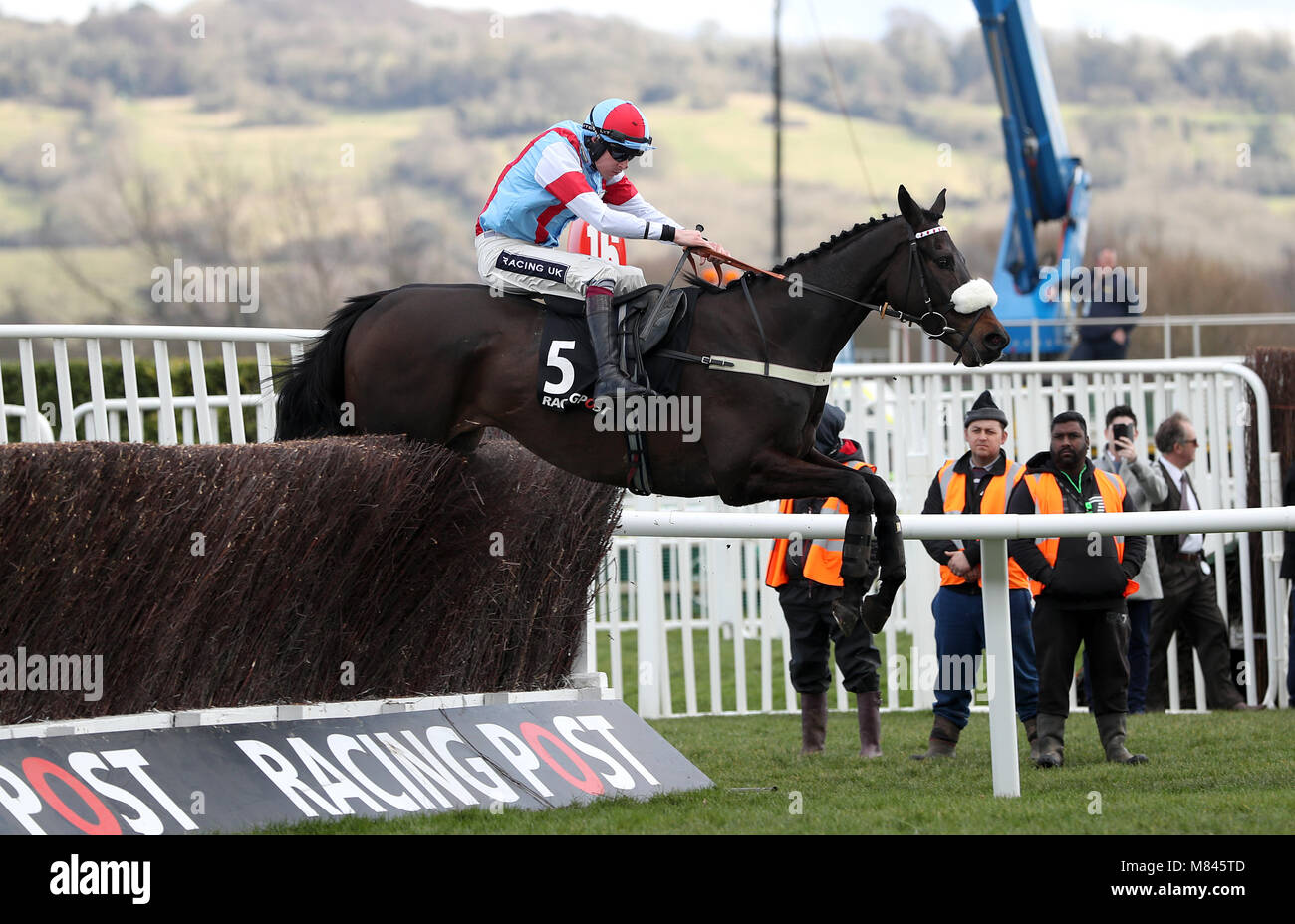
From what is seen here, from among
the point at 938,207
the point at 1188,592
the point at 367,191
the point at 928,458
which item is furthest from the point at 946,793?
the point at 367,191

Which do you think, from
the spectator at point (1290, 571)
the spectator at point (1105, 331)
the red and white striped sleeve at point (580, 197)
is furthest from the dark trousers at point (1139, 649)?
the spectator at point (1105, 331)

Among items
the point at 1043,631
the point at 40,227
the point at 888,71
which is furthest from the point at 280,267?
the point at 888,71

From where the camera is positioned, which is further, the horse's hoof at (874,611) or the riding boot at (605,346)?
the horse's hoof at (874,611)

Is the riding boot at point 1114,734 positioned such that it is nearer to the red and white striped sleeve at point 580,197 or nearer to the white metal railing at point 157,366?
the red and white striped sleeve at point 580,197

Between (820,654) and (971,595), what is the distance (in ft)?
2.64

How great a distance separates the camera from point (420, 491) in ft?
17.6

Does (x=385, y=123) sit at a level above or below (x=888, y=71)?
below

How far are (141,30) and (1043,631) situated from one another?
43.7 m

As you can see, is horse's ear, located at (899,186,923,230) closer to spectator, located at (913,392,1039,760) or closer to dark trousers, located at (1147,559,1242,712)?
spectator, located at (913,392,1039,760)

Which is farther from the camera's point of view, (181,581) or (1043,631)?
(1043,631)

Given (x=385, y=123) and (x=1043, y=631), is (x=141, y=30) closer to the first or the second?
(x=385, y=123)

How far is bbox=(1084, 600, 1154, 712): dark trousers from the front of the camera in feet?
28.0

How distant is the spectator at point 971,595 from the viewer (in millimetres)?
6934

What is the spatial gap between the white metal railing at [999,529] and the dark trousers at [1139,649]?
3281 millimetres
